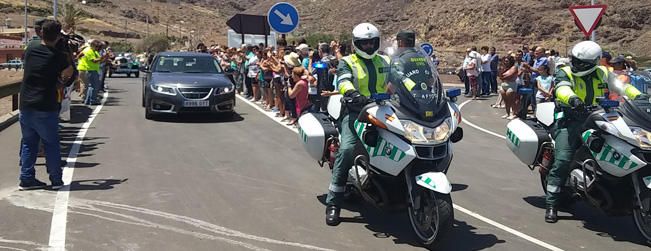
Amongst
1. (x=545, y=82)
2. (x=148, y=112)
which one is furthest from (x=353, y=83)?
(x=545, y=82)

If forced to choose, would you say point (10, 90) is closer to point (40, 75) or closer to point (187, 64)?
point (187, 64)

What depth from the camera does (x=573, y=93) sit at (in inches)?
266

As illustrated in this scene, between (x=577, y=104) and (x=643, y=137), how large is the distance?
61 cm

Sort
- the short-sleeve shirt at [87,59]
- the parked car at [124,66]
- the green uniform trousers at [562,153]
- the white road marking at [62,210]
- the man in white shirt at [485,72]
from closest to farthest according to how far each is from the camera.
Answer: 1. the white road marking at [62,210]
2. the green uniform trousers at [562,153]
3. the short-sleeve shirt at [87,59]
4. the man in white shirt at [485,72]
5. the parked car at [124,66]

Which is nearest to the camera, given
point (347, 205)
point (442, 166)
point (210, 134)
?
point (442, 166)

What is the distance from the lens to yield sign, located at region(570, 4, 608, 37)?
1390 centimetres

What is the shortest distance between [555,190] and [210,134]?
7.38m

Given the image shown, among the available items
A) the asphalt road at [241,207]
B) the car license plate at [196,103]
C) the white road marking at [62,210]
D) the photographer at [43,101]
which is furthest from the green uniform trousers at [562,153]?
the car license plate at [196,103]

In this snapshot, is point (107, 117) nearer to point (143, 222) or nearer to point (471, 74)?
point (143, 222)

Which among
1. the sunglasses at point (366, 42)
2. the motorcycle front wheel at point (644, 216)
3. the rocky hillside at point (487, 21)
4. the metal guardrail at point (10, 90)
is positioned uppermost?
the rocky hillside at point (487, 21)

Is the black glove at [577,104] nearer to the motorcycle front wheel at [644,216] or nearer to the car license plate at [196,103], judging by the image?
the motorcycle front wheel at [644,216]

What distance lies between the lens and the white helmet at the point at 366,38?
21.7ft

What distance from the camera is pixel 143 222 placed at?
21.8 feet

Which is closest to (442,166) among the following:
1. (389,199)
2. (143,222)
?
(389,199)
